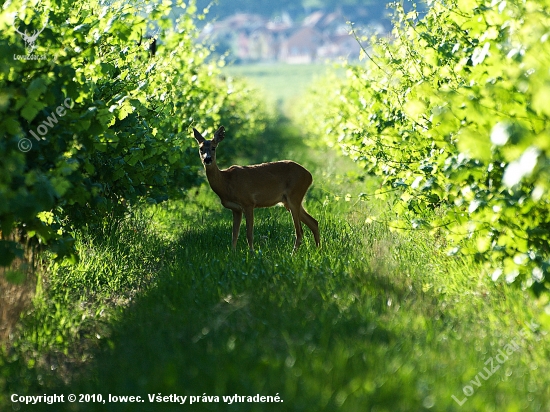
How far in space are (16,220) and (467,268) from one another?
362cm

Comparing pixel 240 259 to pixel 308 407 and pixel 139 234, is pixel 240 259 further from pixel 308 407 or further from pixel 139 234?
pixel 308 407

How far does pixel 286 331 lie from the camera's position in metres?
5.36

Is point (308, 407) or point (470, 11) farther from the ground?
point (470, 11)

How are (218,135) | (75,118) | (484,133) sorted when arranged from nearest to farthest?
(484,133)
(75,118)
(218,135)

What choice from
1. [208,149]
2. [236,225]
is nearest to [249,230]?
[236,225]

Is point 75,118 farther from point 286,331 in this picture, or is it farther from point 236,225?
point 236,225

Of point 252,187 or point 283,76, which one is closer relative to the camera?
point 252,187

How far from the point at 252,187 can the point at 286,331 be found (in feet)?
15.1

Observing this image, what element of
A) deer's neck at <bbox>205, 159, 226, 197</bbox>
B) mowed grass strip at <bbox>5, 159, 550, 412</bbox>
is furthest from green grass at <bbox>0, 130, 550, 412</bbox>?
deer's neck at <bbox>205, 159, 226, 197</bbox>

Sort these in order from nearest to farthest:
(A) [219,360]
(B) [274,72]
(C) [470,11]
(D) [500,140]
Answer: (D) [500,140], (A) [219,360], (C) [470,11], (B) [274,72]

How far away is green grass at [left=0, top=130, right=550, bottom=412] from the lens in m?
4.51

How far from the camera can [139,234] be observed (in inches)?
378

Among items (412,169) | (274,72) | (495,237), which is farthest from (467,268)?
(274,72)

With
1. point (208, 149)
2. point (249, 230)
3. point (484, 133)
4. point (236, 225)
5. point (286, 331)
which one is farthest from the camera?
point (208, 149)
